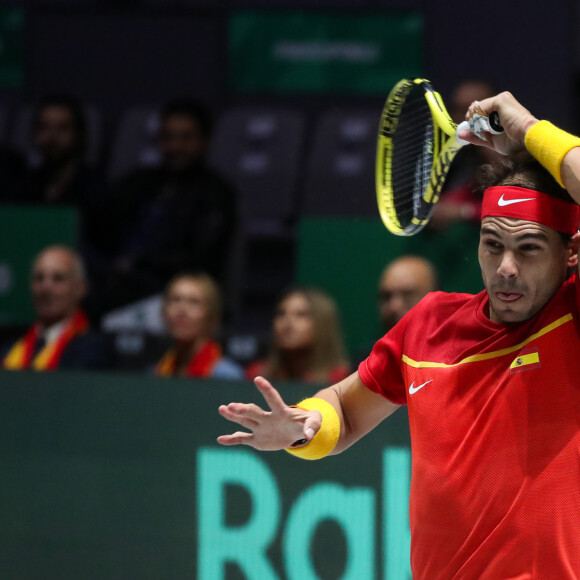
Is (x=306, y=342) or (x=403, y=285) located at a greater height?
(x=403, y=285)

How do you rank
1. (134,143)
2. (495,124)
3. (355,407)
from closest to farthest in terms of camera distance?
(495,124)
(355,407)
(134,143)

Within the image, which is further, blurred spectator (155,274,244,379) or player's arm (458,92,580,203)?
blurred spectator (155,274,244,379)

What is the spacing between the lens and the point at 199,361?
15.9 feet

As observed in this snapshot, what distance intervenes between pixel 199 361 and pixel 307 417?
2.13 metres

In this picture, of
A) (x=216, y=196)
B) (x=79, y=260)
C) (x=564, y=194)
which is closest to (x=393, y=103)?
(x=564, y=194)

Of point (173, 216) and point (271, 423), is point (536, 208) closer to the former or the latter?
point (271, 423)

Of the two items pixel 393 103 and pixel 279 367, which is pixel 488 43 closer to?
pixel 279 367

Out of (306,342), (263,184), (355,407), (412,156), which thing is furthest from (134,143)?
(355,407)

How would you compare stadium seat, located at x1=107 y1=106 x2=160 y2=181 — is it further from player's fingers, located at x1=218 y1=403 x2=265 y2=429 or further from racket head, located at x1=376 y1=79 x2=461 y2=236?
player's fingers, located at x1=218 y1=403 x2=265 y2=429

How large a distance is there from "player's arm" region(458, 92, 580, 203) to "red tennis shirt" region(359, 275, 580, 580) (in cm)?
24

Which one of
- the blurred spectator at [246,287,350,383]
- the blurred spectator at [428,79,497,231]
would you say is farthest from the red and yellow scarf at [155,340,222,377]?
the blurred spectator at [428,79,497,231]

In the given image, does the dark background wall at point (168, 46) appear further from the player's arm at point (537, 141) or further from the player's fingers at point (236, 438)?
the player's fingers at point (236, 438)

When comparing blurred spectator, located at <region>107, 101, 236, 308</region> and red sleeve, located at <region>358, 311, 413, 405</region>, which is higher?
blurred spectator, located at <region>107, 101, 236, 308</region>

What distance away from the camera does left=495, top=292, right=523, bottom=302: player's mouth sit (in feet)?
8.12
